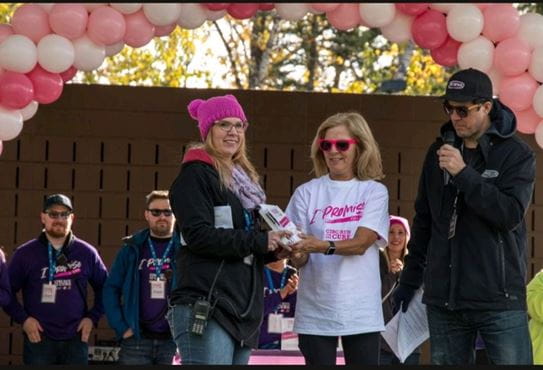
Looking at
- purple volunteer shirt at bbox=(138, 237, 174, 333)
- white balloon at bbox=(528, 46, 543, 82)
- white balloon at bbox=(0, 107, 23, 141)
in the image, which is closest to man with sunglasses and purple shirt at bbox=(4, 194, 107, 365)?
purple volunteer shirt at bbox=(138, 237, 174, 333)

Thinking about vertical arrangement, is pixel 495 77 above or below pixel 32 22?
below

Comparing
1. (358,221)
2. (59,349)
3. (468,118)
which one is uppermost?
(468,118)

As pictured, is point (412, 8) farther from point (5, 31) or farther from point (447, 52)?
point (5, 31)

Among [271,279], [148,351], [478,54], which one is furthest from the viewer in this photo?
[271,279]

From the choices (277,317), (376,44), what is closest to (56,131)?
(277,317)

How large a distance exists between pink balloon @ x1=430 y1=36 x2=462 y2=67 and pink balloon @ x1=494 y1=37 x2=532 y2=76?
30 centimetres

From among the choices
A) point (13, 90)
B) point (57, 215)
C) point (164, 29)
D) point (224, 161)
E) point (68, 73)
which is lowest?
point (57, 215)

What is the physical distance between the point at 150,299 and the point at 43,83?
170 centimetres

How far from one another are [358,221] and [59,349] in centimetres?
412

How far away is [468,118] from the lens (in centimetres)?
596

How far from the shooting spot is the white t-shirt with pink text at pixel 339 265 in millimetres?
6266

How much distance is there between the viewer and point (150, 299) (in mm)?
9320

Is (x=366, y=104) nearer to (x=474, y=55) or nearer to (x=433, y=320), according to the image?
(x=474, y=55)

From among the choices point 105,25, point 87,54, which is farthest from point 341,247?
point 87,54
